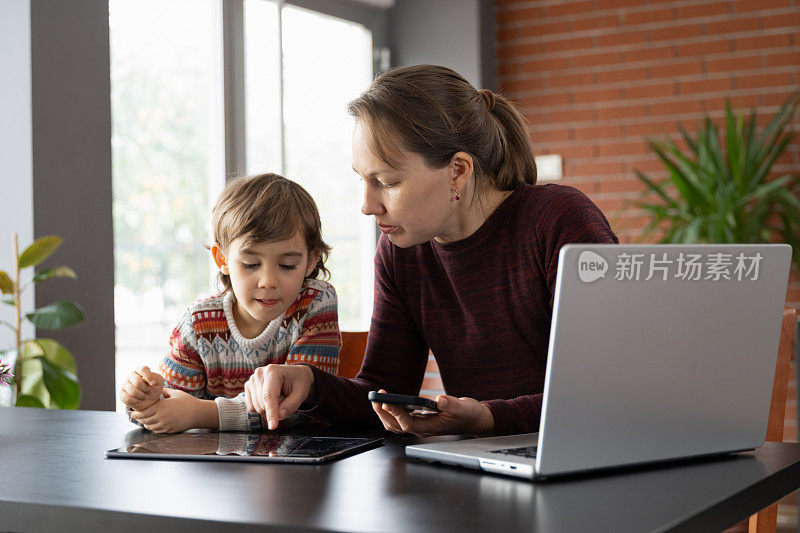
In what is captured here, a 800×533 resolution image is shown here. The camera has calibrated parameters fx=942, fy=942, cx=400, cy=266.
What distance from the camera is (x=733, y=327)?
106 cm

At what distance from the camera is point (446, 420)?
1.25 m

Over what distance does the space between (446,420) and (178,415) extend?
0.42m

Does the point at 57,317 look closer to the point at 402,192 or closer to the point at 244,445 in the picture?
the point at 402,192

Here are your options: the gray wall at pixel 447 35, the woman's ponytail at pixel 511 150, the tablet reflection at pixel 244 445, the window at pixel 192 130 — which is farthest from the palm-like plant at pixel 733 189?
the tablet reflection at pixel 244 445

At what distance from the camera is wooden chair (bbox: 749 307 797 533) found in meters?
1.47

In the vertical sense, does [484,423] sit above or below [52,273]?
below

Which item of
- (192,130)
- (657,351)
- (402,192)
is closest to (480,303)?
(402,192)

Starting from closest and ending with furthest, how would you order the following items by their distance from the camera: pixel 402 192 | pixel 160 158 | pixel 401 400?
pixel 401 400, pixel 402 192, pixel 160 158

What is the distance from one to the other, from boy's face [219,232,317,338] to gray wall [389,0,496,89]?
11.1 ft

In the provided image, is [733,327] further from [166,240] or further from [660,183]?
[660,183]

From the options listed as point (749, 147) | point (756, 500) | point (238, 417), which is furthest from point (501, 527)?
point (749, 147)

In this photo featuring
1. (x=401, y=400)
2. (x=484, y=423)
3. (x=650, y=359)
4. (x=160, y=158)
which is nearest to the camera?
(x=650, y=359)

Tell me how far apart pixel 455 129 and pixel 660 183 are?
317cm

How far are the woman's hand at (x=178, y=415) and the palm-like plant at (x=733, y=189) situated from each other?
3095 mm
